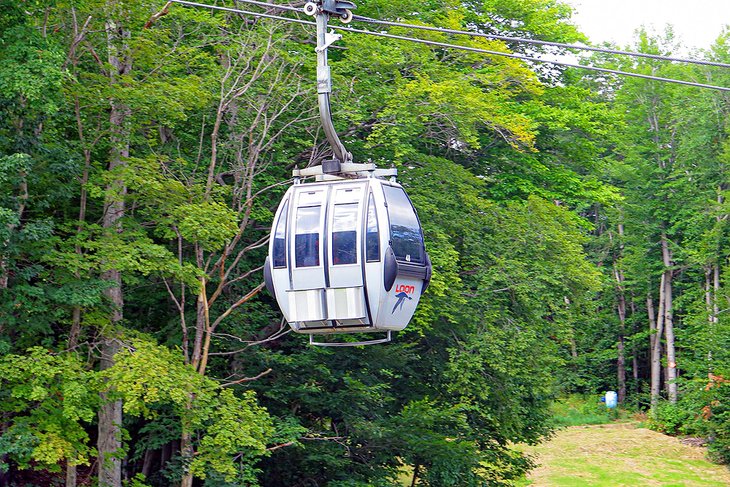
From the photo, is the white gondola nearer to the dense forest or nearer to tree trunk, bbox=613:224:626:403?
the dense forest

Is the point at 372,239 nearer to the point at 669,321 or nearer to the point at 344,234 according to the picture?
the point at 344,234

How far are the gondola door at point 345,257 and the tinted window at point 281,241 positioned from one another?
1.91ft

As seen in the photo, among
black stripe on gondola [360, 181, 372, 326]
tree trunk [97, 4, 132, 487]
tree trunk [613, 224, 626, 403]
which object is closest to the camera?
black stripe on gondola [360, 181, 372, 326]

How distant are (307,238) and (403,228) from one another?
1.16 m

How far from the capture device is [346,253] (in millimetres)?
12031

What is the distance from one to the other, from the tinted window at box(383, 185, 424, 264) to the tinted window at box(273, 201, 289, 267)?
1.29 m

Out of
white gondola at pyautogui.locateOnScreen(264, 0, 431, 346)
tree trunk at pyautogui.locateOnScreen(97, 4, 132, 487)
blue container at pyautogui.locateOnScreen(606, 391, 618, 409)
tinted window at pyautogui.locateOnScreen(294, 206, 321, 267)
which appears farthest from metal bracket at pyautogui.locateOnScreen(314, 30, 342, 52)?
blue container at pyautogui.locateOnScreen(606, 391, 618, 409)

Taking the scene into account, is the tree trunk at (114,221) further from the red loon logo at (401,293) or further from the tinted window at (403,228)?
the red loon logo at (401,293)

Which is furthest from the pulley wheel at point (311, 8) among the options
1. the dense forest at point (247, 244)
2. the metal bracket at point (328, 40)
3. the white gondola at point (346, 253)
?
the dense forest at point (247, 244)

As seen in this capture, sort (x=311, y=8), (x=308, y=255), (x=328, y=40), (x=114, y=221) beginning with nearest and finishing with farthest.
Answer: (x=328, y=40), (x=311, y=8), (x=308, y=255), (x=114, y=221)

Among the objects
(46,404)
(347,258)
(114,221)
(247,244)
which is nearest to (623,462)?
(247,244)

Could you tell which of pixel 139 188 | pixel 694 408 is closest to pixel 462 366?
pixel 139 188

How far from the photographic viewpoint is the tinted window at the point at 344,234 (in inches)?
472

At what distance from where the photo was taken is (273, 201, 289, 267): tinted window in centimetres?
1234
